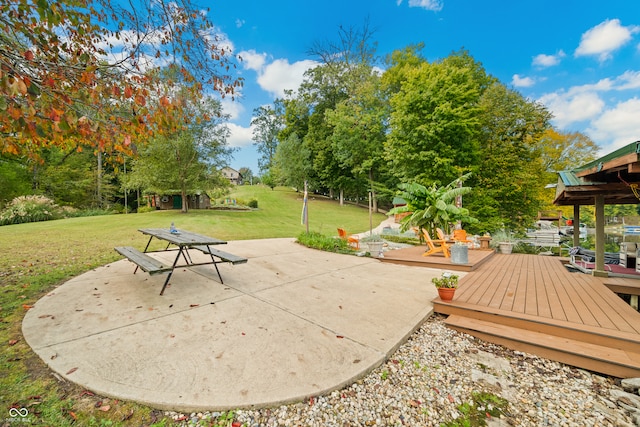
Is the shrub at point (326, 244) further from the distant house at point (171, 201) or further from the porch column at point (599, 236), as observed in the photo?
the distant house at point (171, 201)

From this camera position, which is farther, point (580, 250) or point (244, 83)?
point (580, 250)

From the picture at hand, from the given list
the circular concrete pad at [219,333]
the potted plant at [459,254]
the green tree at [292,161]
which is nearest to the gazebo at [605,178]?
the potted plant at [459,254]

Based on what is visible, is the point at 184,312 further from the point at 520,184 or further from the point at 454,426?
the point at 520,184

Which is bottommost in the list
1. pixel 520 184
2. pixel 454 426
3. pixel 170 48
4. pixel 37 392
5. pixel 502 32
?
pixel 454 426

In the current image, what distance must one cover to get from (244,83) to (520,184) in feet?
49.1

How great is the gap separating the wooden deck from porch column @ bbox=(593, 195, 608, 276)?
8.1 inches

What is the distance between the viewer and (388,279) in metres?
5.71

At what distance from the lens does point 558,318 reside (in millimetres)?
3410

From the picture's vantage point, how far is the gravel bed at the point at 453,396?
1.95 meters

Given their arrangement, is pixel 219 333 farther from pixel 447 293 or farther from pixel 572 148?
pixel 572 148

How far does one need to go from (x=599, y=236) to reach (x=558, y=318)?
3.30 metres

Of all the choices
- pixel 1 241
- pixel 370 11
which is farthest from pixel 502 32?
pixel 1 241

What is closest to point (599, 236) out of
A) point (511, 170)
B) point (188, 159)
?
point (511, 170)

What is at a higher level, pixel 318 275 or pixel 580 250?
pixel 580 250
